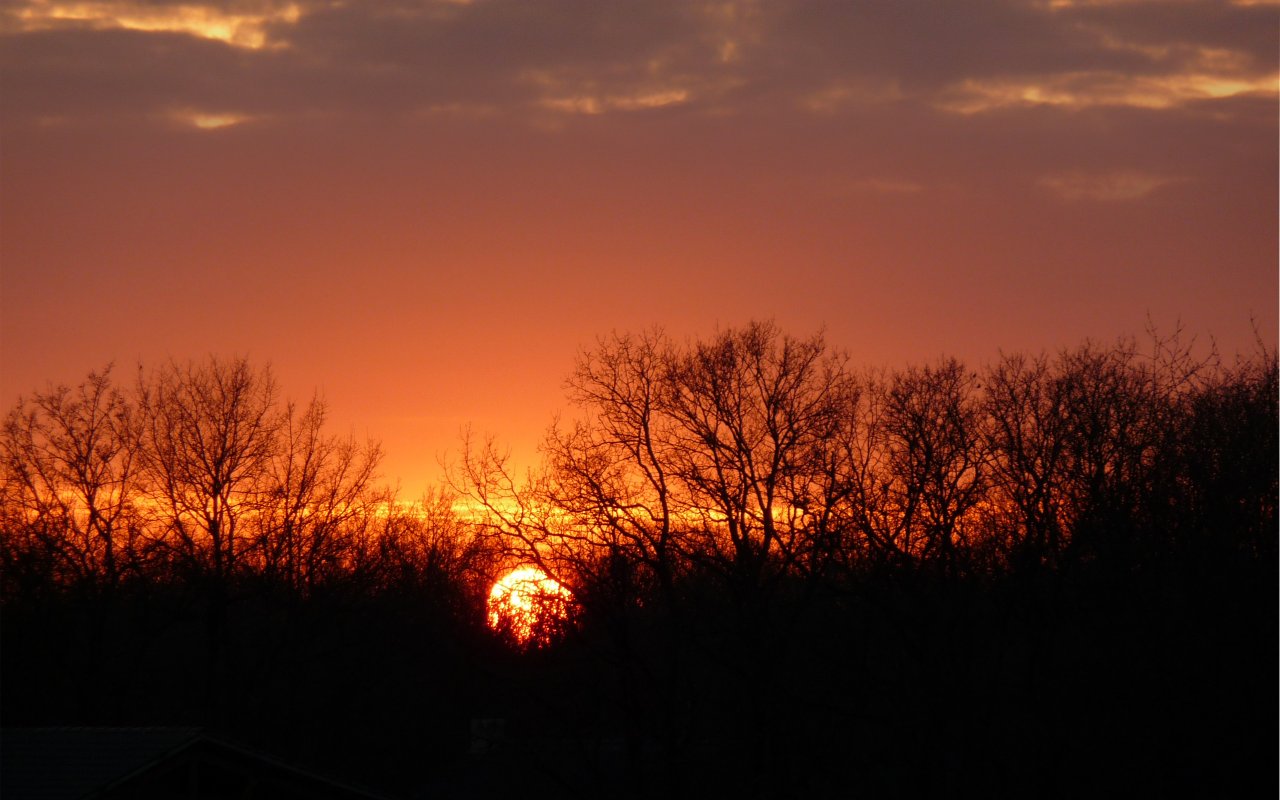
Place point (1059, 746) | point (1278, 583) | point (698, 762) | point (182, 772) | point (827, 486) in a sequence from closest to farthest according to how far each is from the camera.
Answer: point (182, 772) < point (1278, 583) < point (1059, 746) < point (698, 762) < point (827, 486)

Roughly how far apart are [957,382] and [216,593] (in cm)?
2241

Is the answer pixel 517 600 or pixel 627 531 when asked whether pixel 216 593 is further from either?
pixel 627 531

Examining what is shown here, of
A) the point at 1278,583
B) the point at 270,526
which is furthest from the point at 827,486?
the point at 270,526

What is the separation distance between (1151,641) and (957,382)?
1239 cm

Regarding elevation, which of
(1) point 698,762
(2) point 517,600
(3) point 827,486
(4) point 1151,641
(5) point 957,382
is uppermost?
(5) point 957,382

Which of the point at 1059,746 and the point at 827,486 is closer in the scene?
the point at 1059,746

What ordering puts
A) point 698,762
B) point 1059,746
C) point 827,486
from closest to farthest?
point 1059,746, point 698,762, point 827,486

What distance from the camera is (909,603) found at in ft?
110

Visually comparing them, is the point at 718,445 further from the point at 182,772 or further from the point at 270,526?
the point at 182,772

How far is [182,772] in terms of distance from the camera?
21000 millimetres

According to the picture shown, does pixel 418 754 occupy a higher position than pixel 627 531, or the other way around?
pixel 627 531

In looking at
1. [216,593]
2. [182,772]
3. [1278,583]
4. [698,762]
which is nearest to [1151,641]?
[1278,583]

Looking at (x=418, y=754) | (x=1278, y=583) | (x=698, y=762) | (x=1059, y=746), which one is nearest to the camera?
(x=1278, y=583)

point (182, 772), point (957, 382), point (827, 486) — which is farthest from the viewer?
point (957, 382)
